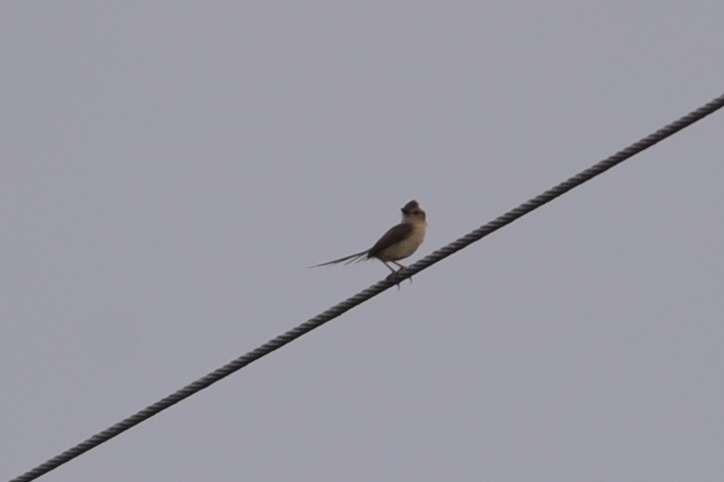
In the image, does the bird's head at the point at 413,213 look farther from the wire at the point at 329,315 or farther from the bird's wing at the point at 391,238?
the wire at the point at 329,315

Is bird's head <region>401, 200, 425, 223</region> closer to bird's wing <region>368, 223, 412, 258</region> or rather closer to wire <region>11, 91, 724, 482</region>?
bird's wing <region>368, 223, 412, 258</region>

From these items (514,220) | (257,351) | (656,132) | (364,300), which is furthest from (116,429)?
(656,132)

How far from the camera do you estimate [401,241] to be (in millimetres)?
13938

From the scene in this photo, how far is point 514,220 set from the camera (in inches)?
363

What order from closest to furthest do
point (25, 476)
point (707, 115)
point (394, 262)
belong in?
1. point (707, 115)
2. point (25, 476)
3. point (394, 262)

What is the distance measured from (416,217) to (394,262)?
0.55 m

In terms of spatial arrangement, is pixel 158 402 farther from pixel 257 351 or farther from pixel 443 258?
pixel 443 258

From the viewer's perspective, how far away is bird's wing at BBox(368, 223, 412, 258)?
13.8 m

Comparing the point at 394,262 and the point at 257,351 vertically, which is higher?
the point at 394,262

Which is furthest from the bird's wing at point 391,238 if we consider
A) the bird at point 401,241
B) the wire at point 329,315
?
the wire at point 329,315

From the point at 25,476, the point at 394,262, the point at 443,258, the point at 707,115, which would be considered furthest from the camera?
the point at 394,262

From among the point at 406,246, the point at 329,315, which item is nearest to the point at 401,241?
the point at 406,246

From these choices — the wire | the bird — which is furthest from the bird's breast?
the wire

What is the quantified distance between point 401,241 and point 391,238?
9 centimetres
